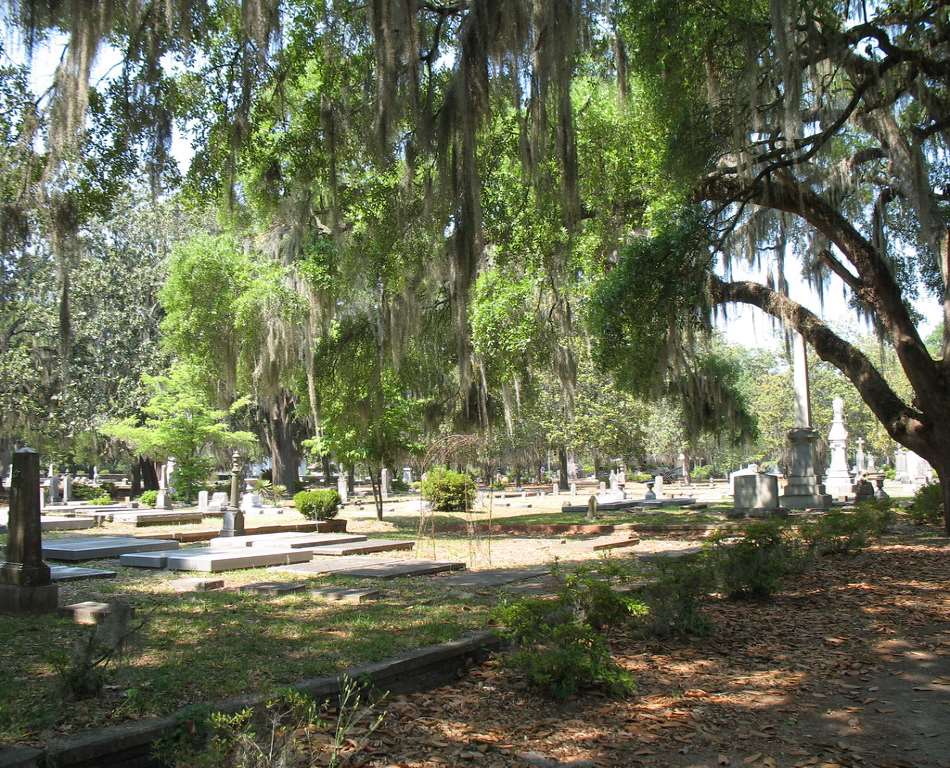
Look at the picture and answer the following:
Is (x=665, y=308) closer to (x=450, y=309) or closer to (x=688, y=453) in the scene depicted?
(x=450, y=309)

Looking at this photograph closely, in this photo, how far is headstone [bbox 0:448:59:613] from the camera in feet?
22.6

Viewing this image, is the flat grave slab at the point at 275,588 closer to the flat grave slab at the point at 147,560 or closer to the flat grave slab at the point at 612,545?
the flat grave slab at the point at 147,560

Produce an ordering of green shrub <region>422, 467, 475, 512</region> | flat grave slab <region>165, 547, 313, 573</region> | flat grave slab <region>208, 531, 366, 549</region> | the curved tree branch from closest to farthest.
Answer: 1. flat grave slab <region>165, 547, 313, 573</region>
2. the curved tree branch
3. flat grave slab <region>208, 531, 366, 549</region>
4. green shrub <region>422, 467, 475, 512</region>

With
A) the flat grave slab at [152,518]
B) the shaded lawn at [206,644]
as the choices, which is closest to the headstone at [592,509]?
the flat grave slab at [152,518]

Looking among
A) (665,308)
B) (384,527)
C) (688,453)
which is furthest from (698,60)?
(688,453)

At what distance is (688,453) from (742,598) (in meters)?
49.7

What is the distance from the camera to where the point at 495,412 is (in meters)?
23.2

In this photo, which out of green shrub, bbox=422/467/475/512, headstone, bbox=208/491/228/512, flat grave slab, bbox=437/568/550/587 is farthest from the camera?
headstone, bbox=208/491/228/512

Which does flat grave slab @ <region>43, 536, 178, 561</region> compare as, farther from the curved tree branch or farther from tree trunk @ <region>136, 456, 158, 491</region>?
tree trunk @ <region>136, 456, 158, 491</region>

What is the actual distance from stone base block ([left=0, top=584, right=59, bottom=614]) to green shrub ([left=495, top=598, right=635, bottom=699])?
431 centimetres

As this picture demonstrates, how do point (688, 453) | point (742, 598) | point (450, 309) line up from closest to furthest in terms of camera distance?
point (742, 598) < point (450, 309) < point (688, 453)

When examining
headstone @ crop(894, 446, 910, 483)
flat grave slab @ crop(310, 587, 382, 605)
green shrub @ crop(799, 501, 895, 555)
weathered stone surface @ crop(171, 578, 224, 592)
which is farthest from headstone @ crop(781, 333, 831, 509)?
headstone @ crop(894, 446, 910, 483)

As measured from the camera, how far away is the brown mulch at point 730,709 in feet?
12.6

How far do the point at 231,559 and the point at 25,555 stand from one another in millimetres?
3245
